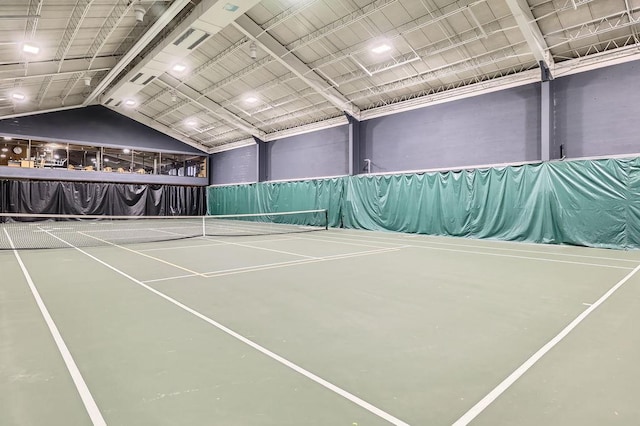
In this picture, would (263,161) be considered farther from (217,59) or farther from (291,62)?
(291,62)

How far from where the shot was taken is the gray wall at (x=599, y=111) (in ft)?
35.3

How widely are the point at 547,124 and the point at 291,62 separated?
32.0 ft

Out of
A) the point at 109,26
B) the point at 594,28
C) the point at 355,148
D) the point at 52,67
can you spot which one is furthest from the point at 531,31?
the point at 52,67

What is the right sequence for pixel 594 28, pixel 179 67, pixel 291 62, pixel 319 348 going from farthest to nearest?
1. pixel 179 67
2. pixel 291 62
3. pixel 594 28
4. pixel 319 348

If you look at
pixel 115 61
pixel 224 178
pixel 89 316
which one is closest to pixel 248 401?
pixel 89 316

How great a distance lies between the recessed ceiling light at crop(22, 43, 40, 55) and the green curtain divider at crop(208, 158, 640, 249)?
1304 centimetres

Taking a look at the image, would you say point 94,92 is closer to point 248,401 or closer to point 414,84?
point 414,84

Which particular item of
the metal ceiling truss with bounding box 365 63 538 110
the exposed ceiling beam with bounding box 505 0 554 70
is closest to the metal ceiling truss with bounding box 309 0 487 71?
the exposed ceiling beam with bounding box 505 0 554 70

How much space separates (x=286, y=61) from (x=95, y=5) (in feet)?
21.7

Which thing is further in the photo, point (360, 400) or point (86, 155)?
point (86, 155)

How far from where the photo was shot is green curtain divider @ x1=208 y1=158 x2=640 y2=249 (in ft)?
33.7

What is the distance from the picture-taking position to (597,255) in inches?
351

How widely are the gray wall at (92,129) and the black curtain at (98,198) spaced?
297 cm

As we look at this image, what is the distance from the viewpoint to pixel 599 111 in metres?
11.3
